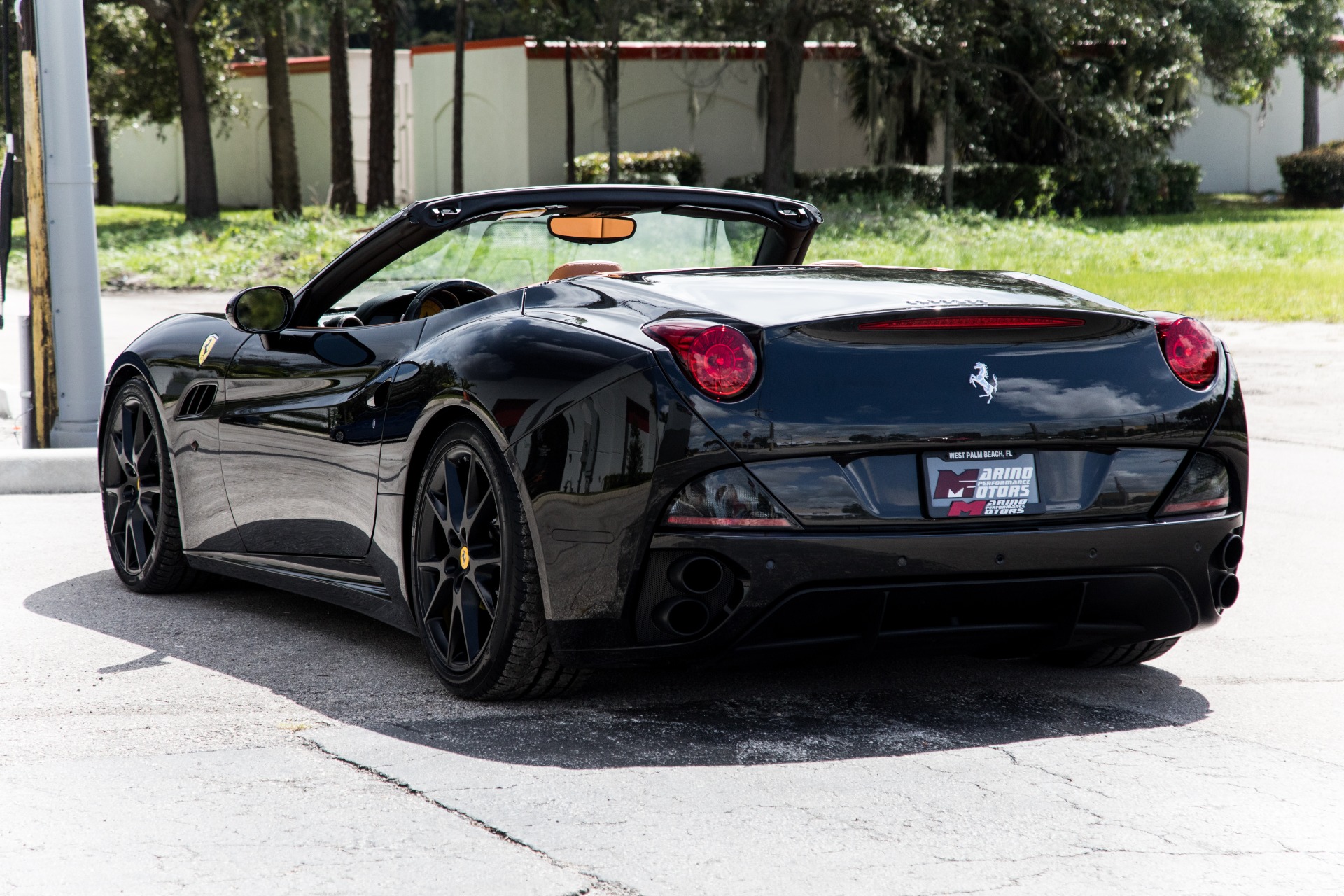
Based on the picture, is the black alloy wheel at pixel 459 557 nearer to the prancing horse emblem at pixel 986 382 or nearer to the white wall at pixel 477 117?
the prancing horse emblem at pixel 986 382

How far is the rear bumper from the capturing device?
11.7 feet

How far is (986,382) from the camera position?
12.2 feet

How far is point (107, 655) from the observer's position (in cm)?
473

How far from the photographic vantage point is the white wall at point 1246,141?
43469 millimetres

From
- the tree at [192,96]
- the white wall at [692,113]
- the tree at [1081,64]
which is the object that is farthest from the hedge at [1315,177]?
the tree at [192,96]

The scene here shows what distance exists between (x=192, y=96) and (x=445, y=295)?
1195 inches

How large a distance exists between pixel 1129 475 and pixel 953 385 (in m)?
0.49

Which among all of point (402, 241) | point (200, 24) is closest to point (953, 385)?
point (402, 241)

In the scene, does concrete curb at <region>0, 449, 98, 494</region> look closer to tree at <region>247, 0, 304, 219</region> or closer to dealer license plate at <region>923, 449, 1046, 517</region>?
dealer license plate at <region>923, 449, 1046, 517</region>

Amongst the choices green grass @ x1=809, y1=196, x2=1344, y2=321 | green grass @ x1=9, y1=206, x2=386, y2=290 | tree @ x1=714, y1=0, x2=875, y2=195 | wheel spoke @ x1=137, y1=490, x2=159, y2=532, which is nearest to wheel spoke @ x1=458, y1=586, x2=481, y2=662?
wheel spoke @ x1=137, y1=490, x2=159, y2=532

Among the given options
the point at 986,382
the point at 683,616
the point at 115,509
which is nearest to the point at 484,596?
the point at 683,616

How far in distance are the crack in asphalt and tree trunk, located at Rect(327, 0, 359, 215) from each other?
31.1 meters

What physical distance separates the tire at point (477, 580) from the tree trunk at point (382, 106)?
2931 centimetres

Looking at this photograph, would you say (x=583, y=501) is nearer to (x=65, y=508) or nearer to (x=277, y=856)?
(x=277, y=856)
